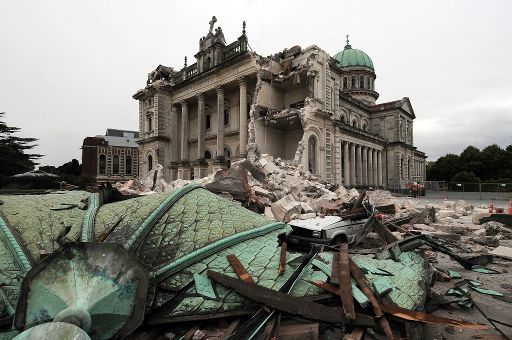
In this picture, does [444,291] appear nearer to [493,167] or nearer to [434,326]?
[434,326]

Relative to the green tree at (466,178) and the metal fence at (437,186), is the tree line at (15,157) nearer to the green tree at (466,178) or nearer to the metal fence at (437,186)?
the metal fence at (437,186)

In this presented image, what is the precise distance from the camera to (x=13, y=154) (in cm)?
3028

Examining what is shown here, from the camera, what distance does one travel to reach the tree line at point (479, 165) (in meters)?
44.5

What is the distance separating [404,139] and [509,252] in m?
35.2

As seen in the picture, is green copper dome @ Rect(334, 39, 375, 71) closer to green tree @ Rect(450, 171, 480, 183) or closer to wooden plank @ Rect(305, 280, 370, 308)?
green tree @ Rect(450, 171, 480, 183)

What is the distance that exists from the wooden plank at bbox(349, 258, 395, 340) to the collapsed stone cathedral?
54.0ft

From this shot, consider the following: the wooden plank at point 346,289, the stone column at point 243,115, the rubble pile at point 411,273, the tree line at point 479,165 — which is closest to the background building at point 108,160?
the stone column at point 243,115

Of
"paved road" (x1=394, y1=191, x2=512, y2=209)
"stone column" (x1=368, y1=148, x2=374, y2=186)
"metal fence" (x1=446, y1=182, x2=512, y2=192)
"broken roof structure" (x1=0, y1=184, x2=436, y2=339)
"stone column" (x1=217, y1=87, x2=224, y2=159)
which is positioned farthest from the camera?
"stone column" (x1=368, y1=148, x2=374, y2=186)

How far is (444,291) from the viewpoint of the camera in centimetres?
388

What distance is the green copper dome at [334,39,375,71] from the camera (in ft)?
137

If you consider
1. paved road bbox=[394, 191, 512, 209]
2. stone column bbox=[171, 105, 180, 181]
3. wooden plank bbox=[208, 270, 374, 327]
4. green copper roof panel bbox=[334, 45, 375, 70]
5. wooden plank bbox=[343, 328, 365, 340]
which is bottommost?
paved road bbox=[394, 191, 512, 209]

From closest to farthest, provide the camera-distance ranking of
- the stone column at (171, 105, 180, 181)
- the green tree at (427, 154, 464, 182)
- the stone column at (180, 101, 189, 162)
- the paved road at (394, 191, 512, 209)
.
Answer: the paved road at (394, 191, 512, 209) → the stone column at (180, 101, 189, 162) → the stone column at (171, 105, 180, 181) → the green tree at (427, 154, 464, 182)

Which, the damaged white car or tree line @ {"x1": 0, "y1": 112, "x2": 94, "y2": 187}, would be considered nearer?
the damaged white car

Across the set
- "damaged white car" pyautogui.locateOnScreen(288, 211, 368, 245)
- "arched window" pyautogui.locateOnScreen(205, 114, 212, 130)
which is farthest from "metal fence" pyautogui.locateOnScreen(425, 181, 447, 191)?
"damaged white car" pyautogui.locateOnScreen(288, 211, 368, 245)
